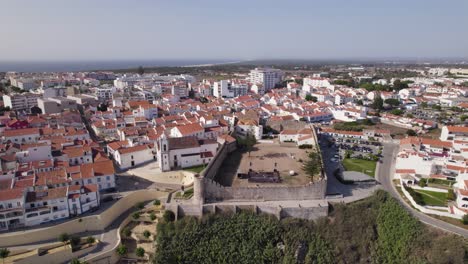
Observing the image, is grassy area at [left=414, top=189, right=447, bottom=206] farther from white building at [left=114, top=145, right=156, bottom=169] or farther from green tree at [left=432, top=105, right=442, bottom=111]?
green tree at [left=432, top=105, right=442, bottom=111]

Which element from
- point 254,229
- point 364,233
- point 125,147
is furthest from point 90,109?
point 364,233

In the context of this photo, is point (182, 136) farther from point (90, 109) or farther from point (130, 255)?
point (90, 109)

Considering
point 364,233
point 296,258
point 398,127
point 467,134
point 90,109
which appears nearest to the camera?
point 296,258

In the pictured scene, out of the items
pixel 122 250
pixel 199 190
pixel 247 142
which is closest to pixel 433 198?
pixel 199 190

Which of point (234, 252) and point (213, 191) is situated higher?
point (213, 191)

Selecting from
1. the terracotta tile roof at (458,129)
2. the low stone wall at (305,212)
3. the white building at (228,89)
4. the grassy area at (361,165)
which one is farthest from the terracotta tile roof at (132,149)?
the white building at (228,89)
